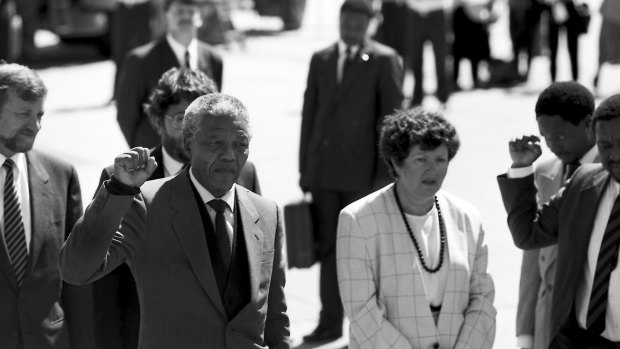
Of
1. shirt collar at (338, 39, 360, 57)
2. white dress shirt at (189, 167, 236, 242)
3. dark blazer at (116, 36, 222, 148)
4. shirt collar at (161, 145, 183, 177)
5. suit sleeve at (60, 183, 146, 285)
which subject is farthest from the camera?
shirt collar at (338, 39, 360, 57)

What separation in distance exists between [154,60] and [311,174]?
121 cm

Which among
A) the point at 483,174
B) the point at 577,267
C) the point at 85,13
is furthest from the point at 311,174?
the point at 85,13

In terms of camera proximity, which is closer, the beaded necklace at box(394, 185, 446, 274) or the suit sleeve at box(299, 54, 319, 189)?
the beaded necklace at box(394, 185, 446, 274)

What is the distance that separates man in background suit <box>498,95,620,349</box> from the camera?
5.35 metres

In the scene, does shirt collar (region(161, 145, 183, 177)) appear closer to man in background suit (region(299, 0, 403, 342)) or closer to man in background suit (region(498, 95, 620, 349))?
→ man in background suit (region(498, 95, 620, 349))

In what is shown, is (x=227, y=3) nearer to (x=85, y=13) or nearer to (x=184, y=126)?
(x=85, y=13)

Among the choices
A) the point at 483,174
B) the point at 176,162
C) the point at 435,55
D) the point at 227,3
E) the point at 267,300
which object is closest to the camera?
the point at 267,300

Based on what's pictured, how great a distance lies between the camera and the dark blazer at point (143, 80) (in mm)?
7926

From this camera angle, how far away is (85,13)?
20578mm

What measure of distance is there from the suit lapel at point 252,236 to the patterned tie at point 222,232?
0.06m

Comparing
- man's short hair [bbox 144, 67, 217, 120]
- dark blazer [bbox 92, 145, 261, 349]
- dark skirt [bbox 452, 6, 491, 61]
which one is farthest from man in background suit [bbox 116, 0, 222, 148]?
dark skirt [bbox 452, 6, 491, 61]

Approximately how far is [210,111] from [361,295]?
3.44 feet

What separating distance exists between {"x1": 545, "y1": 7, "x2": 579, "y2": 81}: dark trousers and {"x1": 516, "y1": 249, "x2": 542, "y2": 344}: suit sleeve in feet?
38.0

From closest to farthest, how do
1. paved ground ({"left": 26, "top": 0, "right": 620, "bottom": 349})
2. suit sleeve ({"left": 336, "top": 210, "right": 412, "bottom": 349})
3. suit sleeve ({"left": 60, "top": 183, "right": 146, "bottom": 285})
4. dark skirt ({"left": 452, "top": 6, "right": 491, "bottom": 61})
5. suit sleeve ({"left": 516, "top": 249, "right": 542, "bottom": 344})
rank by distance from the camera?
suit sleeve ({"left": 60, "top": 183, "right": 146, "bottom": 285})
suit sleeve ({"left": 336, "top": 210, "right": 412, "bottom": 349})
suit sleeve ({"left": 516, "top": 249, "right": 542, "bottom": 344})
paved ground ({"left": 26, "top": 0, "right": 620, "bottom": 349})
dark skirt ({"left": 452, "top": 6, "right": 491, "bottom": 61})
